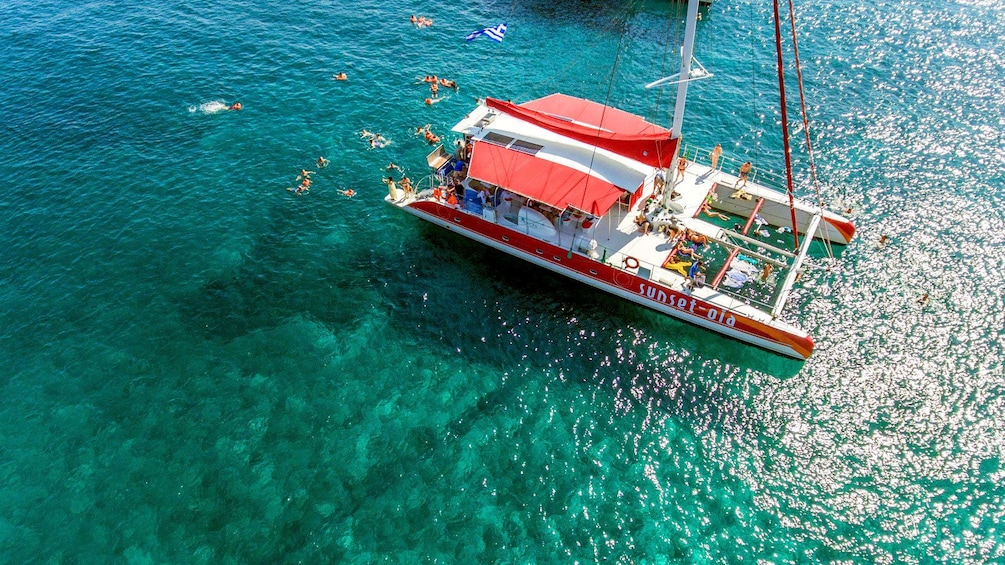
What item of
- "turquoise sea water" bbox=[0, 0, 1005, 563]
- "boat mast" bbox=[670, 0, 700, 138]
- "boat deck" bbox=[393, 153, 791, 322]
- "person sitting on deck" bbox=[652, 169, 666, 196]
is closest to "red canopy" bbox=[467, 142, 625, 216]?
"boat deck" bbox=[393, 153, 791, 322]

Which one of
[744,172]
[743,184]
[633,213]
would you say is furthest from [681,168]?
[633,213]

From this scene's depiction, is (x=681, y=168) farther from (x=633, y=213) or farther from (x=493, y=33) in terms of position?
(x=493, y=33)

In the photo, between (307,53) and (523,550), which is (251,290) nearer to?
(523,550)

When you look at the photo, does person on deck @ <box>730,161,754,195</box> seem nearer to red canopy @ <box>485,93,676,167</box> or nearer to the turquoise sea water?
the turquoise sea water

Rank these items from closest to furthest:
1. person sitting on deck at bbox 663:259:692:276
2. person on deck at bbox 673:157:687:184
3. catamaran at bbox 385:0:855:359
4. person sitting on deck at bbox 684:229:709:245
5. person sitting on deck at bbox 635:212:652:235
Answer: catamaran at bbox 385:0:855:359
person sitting on deck at bbox 663:259:692:276
person sitting on deck at bbox 684:229:709:245
person sitting on deck at bbox 635:212:652:235
person on deck at bbox 673:157:687:184

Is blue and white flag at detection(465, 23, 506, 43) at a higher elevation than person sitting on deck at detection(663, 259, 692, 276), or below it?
higher
